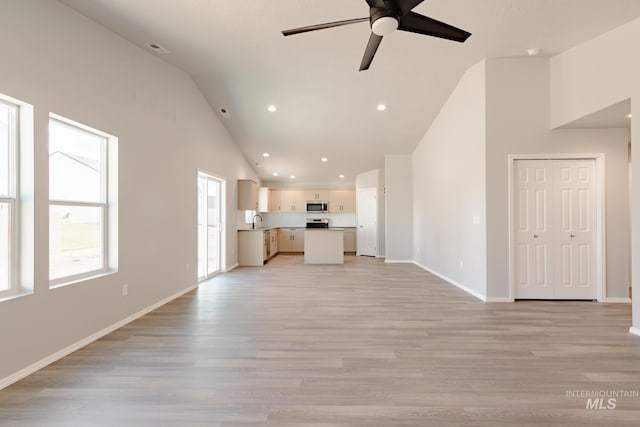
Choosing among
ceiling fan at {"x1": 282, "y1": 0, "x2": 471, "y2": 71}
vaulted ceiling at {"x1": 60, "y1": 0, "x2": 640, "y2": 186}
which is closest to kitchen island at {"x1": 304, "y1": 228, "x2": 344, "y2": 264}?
vaulted ceiling at {"x1": 60, "y1": 0, "x2": 640, "y2": 186}

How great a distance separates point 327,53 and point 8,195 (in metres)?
3.79

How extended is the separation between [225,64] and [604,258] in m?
6.06

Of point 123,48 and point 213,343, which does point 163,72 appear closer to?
point 123,48

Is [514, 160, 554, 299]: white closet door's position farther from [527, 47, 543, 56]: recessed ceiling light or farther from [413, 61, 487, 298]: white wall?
[527, 47, 543, 56]: recessed ceiling light

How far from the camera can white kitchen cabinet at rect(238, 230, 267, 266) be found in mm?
8250

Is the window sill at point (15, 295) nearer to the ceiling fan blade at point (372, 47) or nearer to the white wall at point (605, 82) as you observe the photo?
the ceiling fan blade at point (372, 47)

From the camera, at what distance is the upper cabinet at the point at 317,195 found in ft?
37.5

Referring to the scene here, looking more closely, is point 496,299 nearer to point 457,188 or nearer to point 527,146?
point 457,188

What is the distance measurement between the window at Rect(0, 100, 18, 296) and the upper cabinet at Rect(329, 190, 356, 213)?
927 centimetres

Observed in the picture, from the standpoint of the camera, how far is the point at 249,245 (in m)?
8.27

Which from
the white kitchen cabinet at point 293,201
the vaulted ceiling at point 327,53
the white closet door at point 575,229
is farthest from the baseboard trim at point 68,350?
the white kitchen cabinet at point 293,201

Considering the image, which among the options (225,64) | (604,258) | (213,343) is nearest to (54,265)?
(213,343)

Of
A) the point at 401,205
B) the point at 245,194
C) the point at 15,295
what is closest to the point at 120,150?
the point at 15,295

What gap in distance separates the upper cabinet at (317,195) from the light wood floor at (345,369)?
715 cm
